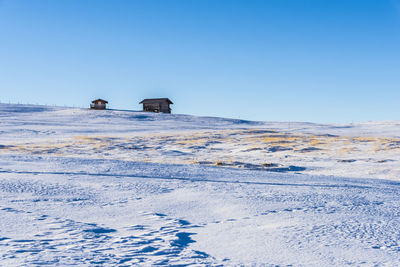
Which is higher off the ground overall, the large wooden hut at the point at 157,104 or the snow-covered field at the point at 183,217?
the large wooden hut at the point at 157,104

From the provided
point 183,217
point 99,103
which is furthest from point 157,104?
point 183,217

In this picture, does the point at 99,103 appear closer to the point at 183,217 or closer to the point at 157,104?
the point at 157,104

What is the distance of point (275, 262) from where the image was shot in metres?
2.50

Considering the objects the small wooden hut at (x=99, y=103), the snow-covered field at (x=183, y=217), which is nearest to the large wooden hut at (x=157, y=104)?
the small wooden hut at (x=99, y=103)

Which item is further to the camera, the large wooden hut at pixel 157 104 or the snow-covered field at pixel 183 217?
the large wooden hut at pixel 157 104

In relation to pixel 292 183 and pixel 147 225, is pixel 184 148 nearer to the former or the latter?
pixel 292 183

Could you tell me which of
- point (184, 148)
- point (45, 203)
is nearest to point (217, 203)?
point (45, 203)

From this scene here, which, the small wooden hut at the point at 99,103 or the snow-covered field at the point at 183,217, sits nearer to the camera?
the snow-covered field at the point at 183,217

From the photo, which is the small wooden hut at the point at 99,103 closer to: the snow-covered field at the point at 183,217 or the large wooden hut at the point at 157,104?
the large wooden hut at the point at 157,104

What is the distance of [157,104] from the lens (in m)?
50.0

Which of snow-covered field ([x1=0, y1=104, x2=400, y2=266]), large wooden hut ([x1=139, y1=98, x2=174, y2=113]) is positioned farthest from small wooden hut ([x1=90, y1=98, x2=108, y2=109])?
snow-covered field ([x1=0, y1=104, x2=400, y2=266])

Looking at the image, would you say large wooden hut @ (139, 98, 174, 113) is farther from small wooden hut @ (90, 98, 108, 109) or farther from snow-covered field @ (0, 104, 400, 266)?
snow-covered field @ (0, 104, 400, 266)

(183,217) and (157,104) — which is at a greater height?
(157,104)

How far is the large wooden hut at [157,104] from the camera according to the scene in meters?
49.8
